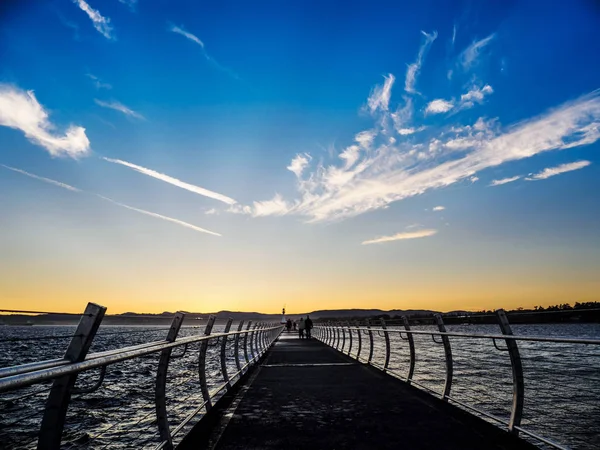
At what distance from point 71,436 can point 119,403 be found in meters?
5.88

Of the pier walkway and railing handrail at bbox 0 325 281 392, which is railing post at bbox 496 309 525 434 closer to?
the pier walkway

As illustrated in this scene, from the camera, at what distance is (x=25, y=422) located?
1215cm

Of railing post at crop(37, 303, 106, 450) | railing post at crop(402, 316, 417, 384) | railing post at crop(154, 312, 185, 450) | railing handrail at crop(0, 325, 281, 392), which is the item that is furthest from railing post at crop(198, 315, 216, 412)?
railing post at crop(402, 316, 417, 384)

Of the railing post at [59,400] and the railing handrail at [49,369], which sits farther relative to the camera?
the railing post at [59,400]

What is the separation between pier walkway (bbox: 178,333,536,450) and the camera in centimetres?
440

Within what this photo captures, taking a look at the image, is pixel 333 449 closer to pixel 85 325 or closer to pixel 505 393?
pixel 85 325

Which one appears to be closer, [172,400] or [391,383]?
[391,383]

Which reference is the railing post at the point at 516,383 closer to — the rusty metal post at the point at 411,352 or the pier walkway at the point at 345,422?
the pier walkway at the point at 345,422

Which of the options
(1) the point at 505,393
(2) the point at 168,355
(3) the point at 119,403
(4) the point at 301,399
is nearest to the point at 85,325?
(2) the point at 168,355

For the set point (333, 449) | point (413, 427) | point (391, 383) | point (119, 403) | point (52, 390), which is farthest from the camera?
point (119, 403)

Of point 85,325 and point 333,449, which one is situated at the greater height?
point 85,325

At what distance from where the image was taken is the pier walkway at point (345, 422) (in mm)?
4402

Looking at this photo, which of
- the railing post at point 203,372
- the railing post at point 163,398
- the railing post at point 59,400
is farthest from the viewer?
the railing post at point 203,372

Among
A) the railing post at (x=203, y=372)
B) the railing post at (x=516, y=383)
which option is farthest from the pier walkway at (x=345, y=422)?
the railing post at (x=203, y=372)
